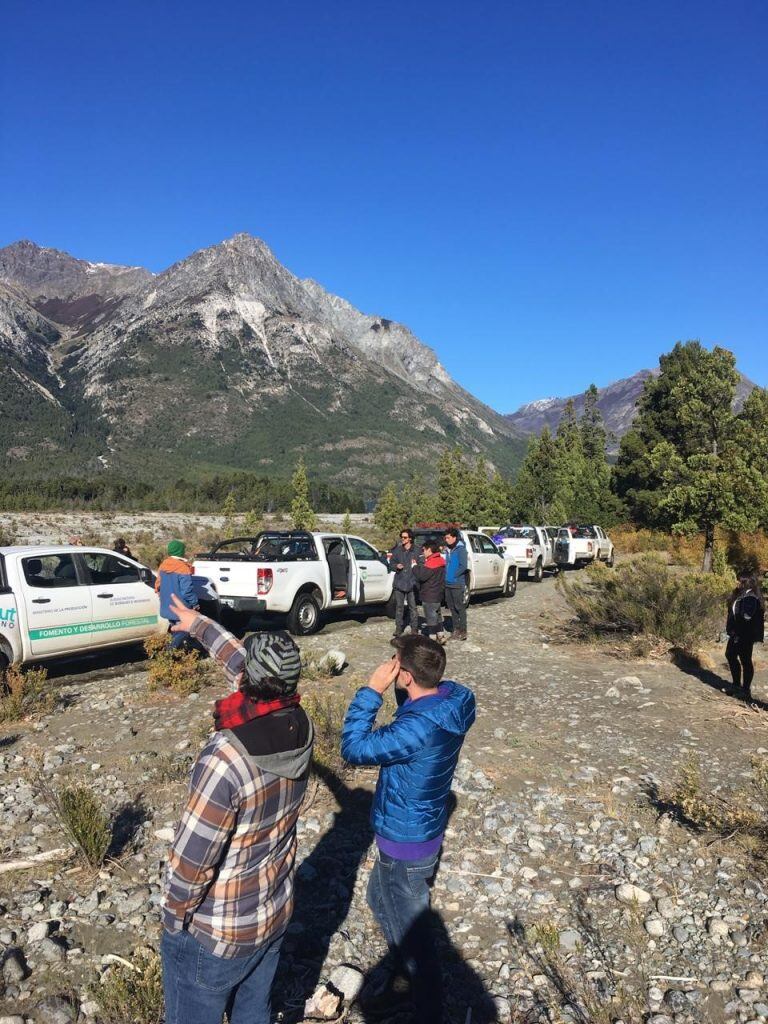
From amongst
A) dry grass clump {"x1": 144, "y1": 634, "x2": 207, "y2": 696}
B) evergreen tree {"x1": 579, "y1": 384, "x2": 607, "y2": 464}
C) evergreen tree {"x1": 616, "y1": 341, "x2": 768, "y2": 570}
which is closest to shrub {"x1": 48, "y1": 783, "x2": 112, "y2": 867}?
dry grass clump {"x1": 144, "y1": 634, "x2": 207, "y2": 696}

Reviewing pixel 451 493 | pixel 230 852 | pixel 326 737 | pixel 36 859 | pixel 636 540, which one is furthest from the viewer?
pixel 451 493

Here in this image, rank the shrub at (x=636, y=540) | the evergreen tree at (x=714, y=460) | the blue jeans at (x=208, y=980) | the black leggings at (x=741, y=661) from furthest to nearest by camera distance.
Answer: the shrub at (x=636, y=540) → the evergreen tree at (x=714, y=460) → the black leggings at (x=741, y=661) → the blue jeans at (x=208, y=980)

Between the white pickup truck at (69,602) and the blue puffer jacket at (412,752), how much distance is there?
6.73 m

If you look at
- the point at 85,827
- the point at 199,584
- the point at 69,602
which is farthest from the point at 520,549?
the point at 85,827

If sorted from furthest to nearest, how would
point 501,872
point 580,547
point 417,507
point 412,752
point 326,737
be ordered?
point 417,507 < point 580,547 < point 326,737 < point 501,872 < point 412,752

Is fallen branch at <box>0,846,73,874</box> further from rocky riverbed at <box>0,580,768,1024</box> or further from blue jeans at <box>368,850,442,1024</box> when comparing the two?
blue jeans at <box>368,850,442,1024</box>

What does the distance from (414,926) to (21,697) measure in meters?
5.94

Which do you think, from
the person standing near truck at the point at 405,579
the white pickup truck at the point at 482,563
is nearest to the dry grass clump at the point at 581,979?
the person standing near truck at the point at 405,579

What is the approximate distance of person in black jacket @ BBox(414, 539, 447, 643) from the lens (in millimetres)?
11227

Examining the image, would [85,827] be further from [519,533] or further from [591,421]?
[591,421]

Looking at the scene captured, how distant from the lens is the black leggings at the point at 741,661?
8195 millimetres

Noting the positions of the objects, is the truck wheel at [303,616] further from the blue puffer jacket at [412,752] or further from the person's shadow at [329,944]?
the blue puffer jacket at [412,752]

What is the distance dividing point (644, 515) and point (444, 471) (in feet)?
60.0

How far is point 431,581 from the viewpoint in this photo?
11227mm
